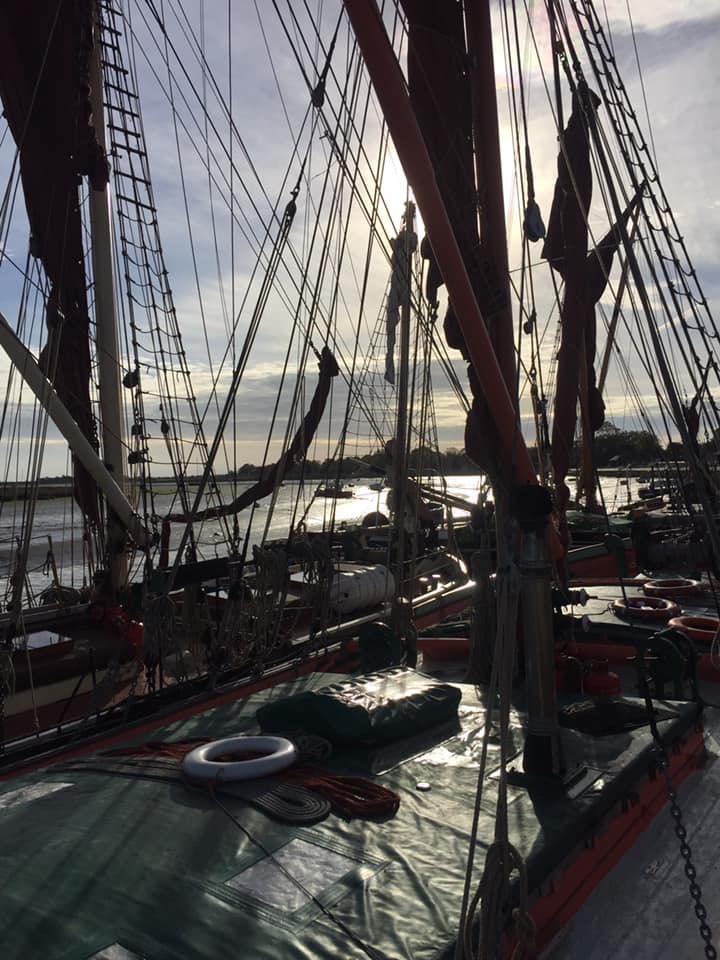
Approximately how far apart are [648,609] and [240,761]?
23.5 ft

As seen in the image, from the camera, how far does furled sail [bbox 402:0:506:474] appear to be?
481cm

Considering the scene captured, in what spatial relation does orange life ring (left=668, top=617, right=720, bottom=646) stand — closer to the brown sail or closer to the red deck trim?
the red deck trim

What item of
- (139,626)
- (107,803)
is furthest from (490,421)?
(139,626)

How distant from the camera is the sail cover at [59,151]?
43.3ft

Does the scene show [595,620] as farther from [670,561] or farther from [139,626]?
[670,561]

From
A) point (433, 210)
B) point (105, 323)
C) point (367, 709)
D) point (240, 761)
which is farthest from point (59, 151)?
point (240, 761)

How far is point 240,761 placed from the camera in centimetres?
507

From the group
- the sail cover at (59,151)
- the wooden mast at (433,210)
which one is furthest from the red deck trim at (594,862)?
the sail cover at (59,151)

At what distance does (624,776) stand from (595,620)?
4934 millimetres

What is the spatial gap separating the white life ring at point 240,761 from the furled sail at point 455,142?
8.13ft

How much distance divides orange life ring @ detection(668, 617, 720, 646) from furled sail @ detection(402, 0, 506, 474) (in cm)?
547

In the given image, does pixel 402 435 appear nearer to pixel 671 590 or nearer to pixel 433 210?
pixel 433 210

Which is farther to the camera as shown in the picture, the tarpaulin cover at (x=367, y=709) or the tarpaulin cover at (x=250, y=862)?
the tarpaulin cover at (x=367, y=709)

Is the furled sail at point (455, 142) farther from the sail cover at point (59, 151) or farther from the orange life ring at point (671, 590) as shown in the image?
the sail cover at point (59, 151)
